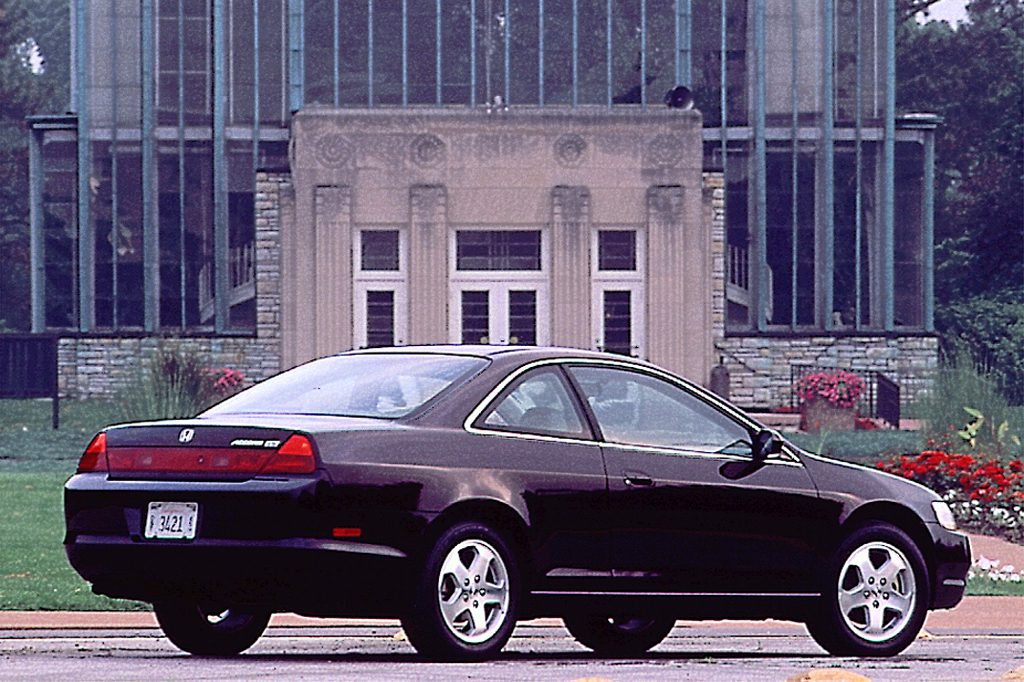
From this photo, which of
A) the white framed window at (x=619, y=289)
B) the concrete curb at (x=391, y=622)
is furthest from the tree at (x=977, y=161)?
the concrete curb at (x=391, y=622)

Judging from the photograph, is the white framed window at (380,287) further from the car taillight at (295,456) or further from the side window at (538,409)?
the car taillight at (295,456)

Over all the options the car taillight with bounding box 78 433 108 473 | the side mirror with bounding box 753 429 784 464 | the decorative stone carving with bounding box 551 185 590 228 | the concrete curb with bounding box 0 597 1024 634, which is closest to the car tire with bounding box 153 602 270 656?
the car taillight with bounding box 78 433 108 473

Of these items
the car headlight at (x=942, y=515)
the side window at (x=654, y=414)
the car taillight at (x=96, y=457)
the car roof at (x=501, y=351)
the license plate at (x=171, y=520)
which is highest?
the car roof at (x=501, y=351)

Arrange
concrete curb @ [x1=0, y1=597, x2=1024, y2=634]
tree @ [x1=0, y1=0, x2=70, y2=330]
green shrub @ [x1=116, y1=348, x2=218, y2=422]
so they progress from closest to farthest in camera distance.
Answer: concrete curb @ [x1=0, y1=597, x2=1024, y2=634] < green shrub @ [x1=116, y1=348, x2=218, y2=422] < tree @ [x1=0, y1=0, x2=70, y2=330]

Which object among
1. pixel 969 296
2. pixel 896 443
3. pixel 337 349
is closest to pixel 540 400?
pixel 896 443

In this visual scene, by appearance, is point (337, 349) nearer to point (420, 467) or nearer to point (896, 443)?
point (896, 443)

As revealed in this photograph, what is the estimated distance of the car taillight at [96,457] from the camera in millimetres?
9594

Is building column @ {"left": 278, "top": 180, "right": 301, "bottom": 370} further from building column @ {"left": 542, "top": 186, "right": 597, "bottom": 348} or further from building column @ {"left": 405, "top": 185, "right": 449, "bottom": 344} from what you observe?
building column @ {"left": 542, "top": 186, "right": 597, "bottom": 348}

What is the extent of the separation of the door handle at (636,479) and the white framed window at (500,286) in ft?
104

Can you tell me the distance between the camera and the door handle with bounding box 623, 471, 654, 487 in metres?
9.97

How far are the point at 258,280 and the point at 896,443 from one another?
1874 cm

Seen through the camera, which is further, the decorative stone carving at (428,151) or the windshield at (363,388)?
the decorative stone carving at (428,151)

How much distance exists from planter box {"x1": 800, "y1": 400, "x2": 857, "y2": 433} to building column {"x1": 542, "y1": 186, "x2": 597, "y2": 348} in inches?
163

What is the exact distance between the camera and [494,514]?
9.47 meters
